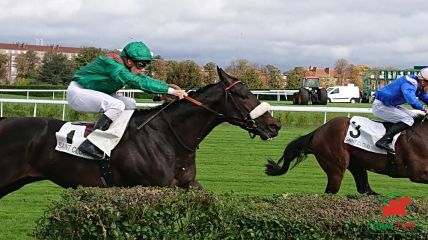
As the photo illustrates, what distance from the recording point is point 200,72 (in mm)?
43125

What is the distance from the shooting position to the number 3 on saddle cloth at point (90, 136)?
5016mm

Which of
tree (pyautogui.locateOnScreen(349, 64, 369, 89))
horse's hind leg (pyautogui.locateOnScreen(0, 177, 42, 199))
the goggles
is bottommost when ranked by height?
horse's hind leg (pyautogui.locateOnScreen(0, 177, 42, 199))

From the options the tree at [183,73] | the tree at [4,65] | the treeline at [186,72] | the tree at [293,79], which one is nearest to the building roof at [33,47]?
the tree at [4,65]

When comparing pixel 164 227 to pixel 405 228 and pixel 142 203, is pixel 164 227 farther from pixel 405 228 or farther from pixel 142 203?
pixel 405 228

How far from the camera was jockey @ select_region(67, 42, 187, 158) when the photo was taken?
5031 millimetres

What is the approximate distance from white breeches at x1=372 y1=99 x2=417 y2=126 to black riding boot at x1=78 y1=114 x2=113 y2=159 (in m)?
3.48

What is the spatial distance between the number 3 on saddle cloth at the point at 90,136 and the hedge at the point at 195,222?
1427 mm

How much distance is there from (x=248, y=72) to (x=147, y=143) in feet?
146

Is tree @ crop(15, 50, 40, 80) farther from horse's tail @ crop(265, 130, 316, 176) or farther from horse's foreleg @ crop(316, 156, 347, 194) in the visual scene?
horse's foreleg @ crop(316, 156, 347, 194)

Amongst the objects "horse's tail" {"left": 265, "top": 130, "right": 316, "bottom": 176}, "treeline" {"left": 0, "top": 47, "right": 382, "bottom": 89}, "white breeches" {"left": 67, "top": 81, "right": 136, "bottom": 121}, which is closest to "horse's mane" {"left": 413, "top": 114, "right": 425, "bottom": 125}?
"horse's tail" {"left": 265, "top": 130, "right": 316, "bottom": 176}

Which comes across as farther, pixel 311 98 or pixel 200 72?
pixel 200 72

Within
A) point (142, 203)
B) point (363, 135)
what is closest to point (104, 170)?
point (142, 203)

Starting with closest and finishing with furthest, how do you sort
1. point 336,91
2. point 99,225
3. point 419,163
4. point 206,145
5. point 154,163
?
point 99,225, point 154,163, point 419,163, point 206,145, point 336,91

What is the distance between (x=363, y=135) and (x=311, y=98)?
80.4ft
